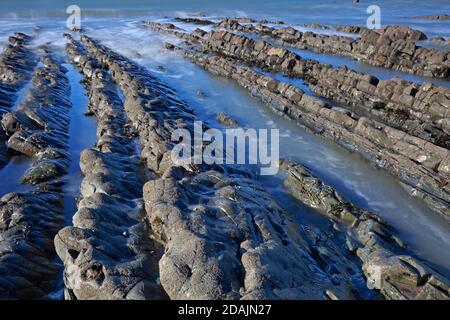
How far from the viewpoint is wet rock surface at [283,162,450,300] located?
11.1m

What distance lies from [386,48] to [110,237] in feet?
129

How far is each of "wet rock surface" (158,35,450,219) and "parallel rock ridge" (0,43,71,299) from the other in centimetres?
1539

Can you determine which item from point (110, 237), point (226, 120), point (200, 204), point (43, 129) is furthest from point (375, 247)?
A: point (43, 129)

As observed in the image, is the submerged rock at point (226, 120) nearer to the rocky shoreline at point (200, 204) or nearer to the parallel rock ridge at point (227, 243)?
the rocky shoreline at point (200, 204)

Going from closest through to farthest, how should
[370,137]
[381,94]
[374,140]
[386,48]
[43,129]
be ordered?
1. [374,140]
2. [370,137]
3. [43,129]
4. [381,94]
5. [386,48]

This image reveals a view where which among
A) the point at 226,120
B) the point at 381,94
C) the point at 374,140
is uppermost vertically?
the point at 381,94

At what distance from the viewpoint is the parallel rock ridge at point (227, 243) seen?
9.67 m

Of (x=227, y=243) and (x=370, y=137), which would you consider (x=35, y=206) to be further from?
(x=370, y=137)

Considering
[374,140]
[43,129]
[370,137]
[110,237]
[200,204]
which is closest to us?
[110,237]

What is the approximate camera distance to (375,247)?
13609 millimetres

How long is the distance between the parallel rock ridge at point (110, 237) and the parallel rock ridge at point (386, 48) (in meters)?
Result: 30.6
